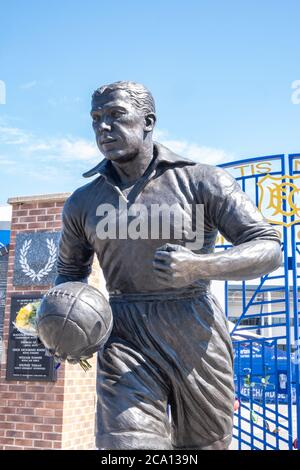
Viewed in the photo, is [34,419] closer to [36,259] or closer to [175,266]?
[36,259]

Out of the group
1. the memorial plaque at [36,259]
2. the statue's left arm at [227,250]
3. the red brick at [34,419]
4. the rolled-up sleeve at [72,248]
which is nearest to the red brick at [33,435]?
the red brick at [34,419]

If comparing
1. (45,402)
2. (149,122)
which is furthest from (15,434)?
(149,122)

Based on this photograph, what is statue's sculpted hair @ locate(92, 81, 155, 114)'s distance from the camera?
228cm

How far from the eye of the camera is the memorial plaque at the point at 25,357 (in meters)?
5.28

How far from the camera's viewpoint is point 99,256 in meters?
2.40

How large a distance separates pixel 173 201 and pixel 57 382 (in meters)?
3.46

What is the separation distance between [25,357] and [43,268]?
91 centimetres

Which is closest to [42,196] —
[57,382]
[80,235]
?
[57,382]

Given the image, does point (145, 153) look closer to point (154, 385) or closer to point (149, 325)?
point (149, 325)

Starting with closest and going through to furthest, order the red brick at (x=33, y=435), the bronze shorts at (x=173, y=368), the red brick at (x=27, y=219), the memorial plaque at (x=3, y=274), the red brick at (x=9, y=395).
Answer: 1. the bronze shorts at (x=173, y=368)
2. the red brick at (x=33, y=435)
3. the red brick at (x=9, y=395)
4. the red brick at (x=27, y=219)
5. the memorial plaque at (x=3, y=274)

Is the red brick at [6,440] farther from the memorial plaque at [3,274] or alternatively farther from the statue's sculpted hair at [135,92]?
the statue's sculpted hair at [135,92]

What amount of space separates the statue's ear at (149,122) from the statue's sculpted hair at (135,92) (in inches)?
0.9
